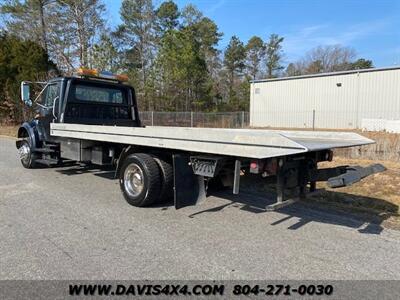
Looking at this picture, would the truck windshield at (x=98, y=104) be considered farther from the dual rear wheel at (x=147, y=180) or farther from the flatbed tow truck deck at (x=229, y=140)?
the dual rear wheel at (x=147, y=180)

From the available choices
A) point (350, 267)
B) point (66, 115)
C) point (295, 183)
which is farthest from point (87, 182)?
point (350, 267)

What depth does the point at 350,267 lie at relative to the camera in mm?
4012

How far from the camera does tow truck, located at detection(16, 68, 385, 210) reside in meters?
4.82

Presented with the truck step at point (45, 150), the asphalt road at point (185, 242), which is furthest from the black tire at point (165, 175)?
the truck step at point (45, 150)

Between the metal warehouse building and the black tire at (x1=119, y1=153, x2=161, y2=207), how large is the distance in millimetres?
23831

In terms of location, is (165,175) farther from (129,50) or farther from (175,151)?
(129,50)

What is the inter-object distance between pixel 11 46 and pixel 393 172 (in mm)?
31210

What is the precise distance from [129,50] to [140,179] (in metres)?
44.7

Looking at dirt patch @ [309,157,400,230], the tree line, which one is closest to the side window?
dirt patch @ [309,157,400,230]

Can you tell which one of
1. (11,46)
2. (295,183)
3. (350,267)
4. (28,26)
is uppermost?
(28,26)

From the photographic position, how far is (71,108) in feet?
30.2

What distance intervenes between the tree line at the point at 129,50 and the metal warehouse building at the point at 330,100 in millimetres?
8647

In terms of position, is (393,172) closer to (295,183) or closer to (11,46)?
(295,183)

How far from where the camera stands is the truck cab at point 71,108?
9117 millimetres
